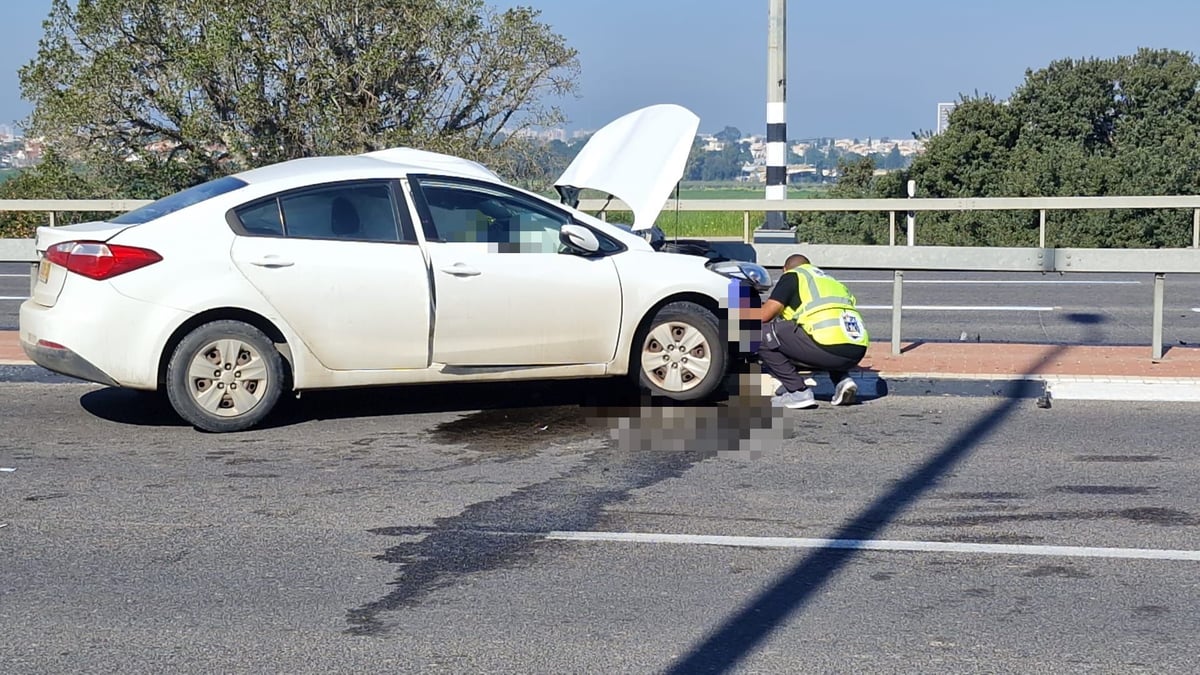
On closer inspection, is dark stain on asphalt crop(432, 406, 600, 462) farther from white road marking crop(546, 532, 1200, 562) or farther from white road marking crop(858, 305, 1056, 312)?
white road marking crop(858, 305, 1056, 312)

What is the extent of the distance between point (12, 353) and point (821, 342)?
6040 millimetres

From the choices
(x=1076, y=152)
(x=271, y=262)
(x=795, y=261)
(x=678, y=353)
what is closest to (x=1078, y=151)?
(x=1076, y=152)

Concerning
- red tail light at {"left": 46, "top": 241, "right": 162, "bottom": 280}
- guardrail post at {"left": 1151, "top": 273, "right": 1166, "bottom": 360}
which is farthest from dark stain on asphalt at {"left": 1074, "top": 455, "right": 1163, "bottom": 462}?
red tail light at {"left": 46, "top": 241, "right": 162, "bottom": 280}

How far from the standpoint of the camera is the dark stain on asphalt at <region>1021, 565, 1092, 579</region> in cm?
596

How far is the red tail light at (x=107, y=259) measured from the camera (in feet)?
27.7

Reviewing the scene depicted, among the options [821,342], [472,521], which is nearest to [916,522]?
[472,521]

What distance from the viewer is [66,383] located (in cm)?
1039

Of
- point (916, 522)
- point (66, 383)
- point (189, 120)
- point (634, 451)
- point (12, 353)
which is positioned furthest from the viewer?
point (189, 120)

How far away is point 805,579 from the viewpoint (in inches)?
233

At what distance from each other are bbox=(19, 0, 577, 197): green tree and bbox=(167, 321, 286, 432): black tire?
15.6 metres

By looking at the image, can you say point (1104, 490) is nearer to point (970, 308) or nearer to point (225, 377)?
point (225, 377)

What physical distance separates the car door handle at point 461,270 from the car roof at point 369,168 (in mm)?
618

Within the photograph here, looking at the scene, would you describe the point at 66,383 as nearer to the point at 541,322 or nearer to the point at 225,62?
the point at 541,322

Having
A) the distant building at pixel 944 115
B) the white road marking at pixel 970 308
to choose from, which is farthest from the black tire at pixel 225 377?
the distant building at pixel 944 115
